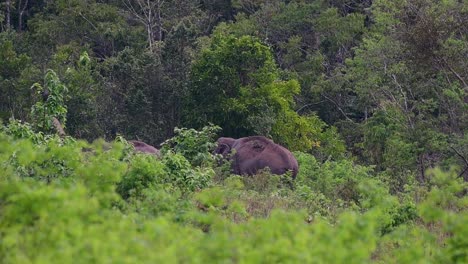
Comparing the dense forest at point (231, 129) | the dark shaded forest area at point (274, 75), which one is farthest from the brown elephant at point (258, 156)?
the dark shaded forest area at point (274, 75)

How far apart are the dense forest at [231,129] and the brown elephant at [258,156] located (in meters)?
0.49

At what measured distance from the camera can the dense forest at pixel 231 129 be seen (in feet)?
19.5

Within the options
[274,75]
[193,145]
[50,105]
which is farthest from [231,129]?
[50,105]

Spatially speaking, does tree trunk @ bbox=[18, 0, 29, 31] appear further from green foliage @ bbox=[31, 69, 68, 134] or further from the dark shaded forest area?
green foliage @ bbox=[31, 69, 68, 134]

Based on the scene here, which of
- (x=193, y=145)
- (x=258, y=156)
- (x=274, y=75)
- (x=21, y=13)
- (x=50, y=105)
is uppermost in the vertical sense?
(x=50, y=105)

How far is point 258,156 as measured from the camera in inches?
761

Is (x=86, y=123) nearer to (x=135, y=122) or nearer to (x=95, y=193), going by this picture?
(x=135, y=122)

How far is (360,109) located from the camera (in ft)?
93.5

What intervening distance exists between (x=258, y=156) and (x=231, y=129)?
3671 mm

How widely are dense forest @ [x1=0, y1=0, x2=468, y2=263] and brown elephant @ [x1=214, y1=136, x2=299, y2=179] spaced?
0.49 meters

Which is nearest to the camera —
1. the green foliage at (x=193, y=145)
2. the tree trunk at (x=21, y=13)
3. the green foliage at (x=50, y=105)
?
the green foliage at (x=50, y=105)

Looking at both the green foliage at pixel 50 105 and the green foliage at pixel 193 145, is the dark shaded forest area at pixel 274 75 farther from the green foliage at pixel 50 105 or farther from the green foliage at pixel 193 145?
the green foliage at pixel 193 145

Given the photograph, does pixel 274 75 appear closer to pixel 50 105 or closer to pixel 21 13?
pixel 50 105

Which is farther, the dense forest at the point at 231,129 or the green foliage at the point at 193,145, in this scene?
the green foliage at the point at 193,145
